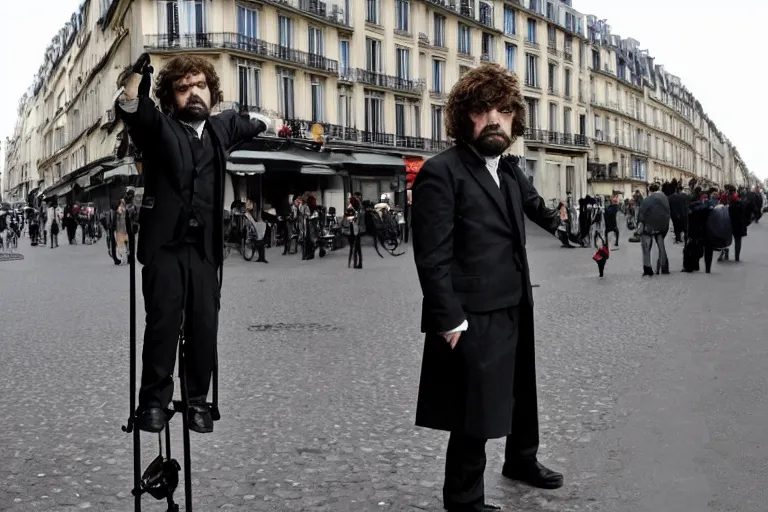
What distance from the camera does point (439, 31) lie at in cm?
5041

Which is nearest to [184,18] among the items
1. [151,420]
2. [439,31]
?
[439,31]

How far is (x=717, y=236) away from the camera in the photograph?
1719 centimetres

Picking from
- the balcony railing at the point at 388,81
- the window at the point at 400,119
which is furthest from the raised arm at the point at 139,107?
the window at the point at 400,119

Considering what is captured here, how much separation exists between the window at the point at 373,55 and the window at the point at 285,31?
5284 millimetres

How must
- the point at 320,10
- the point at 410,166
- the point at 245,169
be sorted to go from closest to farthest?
the point at 245,169
the point at 320,10
the point at 410,166

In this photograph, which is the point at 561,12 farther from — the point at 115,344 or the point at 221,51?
the point at 115,344

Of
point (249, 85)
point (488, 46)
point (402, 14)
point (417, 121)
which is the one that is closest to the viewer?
point (249, 85)

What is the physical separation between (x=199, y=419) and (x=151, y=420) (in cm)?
23

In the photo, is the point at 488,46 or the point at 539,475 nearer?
the point at 539,475

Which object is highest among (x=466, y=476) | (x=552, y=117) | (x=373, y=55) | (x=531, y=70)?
(x=531, y=70)

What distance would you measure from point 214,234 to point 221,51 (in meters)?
35.6

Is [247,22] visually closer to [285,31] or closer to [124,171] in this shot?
[285,31]

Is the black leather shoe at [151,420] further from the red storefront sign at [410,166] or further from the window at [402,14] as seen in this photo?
the window at [402,14]

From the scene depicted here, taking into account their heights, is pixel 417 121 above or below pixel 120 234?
above
